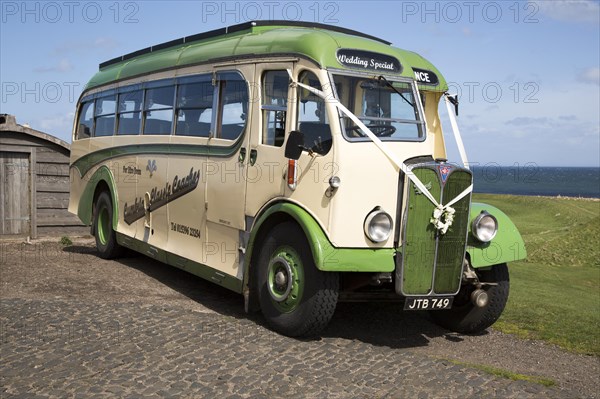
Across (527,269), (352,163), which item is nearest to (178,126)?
(352,163)

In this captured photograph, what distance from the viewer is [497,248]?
8.41m

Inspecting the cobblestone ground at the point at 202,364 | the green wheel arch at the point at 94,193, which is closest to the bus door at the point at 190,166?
the cobblestone ground at the point at 202,364

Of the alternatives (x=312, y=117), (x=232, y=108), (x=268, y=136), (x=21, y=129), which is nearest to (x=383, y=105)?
(x=312, y=117)

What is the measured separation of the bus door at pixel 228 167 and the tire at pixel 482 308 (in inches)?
110

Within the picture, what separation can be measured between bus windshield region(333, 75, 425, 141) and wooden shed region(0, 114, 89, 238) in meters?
12.9

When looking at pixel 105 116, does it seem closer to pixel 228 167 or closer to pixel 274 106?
pixel 228 167

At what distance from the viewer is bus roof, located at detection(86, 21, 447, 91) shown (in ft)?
26.3

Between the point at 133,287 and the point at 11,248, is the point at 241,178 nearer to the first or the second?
the point at 133,287

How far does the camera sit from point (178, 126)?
10773 mm

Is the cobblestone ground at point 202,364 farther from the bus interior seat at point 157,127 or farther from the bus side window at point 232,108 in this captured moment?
the bus interior seat at point 157,127

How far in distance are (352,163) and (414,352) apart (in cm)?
225

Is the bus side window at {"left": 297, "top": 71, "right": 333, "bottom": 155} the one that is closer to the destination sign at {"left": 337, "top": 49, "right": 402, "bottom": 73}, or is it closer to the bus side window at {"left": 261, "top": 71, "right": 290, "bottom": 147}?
the bus side window at {"left": 261, "top": 71, "right": 290, "bottom": 147}

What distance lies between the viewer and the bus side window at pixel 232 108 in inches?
356

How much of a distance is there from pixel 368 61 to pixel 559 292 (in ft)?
25.8
